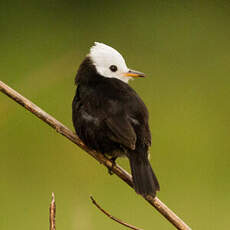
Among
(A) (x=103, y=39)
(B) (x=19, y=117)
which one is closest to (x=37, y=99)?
(B) (x=19, y=117)

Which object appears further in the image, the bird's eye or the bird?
the bird's eye

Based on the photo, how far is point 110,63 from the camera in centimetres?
254

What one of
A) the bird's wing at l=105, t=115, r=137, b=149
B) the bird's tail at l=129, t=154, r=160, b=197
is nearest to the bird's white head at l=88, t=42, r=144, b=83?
the bird's wing at l=105, t=115, r=137, b=149

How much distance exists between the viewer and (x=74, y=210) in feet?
11.4

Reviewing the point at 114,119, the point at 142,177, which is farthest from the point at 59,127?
the point at 142,177

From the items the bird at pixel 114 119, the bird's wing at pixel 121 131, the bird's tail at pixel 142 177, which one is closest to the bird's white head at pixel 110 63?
the bird at pixel 114 119

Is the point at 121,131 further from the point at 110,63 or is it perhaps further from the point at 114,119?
the point at 110,63

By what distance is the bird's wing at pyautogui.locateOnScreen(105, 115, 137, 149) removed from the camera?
227 centimetres

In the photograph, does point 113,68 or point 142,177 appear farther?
point 113,68

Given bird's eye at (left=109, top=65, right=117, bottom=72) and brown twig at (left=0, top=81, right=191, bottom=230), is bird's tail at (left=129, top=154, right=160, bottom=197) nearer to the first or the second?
brown twig at (left=0, top=81, right=191, bottom=230)

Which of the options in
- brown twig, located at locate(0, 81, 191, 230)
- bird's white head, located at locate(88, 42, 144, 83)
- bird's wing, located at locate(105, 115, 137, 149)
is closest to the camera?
brown twig, located at locate(0, 81, 191, 230)

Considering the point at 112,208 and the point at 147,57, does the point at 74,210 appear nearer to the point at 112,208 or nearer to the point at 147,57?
the point at 112,208

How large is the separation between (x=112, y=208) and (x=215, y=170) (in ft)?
2.72

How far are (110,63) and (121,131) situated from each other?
1.31ft
